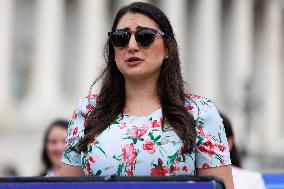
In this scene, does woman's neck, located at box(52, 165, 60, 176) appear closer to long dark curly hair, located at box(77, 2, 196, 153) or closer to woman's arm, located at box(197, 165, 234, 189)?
long dark curly hair, located at box(77, 2, 196, 153)

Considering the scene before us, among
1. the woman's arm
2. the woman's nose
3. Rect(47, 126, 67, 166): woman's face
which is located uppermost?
the woman's nose

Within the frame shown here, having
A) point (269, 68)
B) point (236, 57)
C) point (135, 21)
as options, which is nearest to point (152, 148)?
point (135, 21)

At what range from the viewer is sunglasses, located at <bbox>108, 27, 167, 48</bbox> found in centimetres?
374

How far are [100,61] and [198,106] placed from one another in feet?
113

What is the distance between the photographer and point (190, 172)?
141 inches

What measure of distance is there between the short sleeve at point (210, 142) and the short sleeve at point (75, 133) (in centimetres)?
48

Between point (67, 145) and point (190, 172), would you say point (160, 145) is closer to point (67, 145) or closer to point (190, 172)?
point (190, 172)

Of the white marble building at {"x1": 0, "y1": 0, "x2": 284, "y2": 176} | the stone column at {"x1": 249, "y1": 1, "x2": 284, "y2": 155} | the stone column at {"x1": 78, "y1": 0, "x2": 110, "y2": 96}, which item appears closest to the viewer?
the white marble building at {"x1": 0, "y1": 0, "x2": 284, "y2": 176}

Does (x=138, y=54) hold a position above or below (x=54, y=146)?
above

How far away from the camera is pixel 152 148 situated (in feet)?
11.6

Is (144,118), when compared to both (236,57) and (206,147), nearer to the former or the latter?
(206,147)

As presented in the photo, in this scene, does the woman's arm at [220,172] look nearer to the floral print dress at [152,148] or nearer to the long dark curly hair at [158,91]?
the floral print dress at [152,148]

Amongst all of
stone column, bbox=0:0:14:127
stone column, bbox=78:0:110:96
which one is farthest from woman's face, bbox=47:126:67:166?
stone column, bbox=78:0:110:96

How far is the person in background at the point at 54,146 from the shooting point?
717 cm
